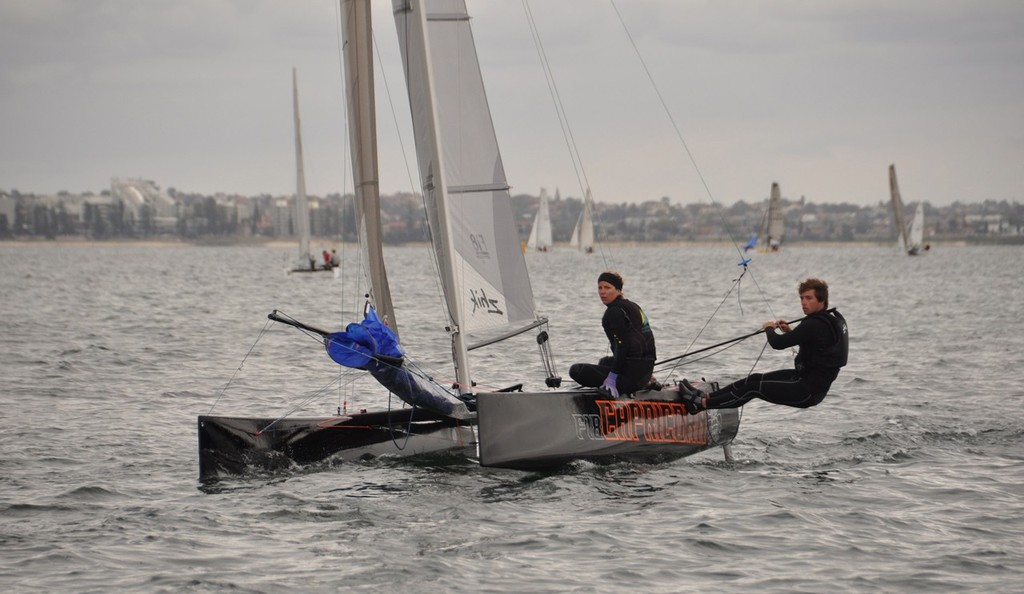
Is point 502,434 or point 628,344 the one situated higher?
point 628,344

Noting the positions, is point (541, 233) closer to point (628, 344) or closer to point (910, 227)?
point (910, 227)

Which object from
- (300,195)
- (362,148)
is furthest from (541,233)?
(362,148)

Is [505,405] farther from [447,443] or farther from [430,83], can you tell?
[430,83]

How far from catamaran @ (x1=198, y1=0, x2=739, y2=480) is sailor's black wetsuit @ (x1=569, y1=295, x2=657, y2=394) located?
0.69ft

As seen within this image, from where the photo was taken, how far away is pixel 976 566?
7.79 meters

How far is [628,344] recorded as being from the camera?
10.1 metres

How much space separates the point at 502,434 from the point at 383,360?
1.12 meters

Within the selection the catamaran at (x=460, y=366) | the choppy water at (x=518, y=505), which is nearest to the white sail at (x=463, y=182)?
the catamaran at (x=460, y=366)

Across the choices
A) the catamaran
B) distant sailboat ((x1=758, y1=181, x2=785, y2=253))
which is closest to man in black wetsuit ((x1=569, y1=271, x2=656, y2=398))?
the catamaran

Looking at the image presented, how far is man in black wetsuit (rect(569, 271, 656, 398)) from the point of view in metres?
10.1

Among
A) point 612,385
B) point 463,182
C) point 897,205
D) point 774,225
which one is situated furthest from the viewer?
point 774,225

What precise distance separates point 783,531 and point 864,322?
876 inches

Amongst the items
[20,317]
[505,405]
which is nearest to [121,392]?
[505,405]

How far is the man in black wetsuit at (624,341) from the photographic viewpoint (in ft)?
33.2
